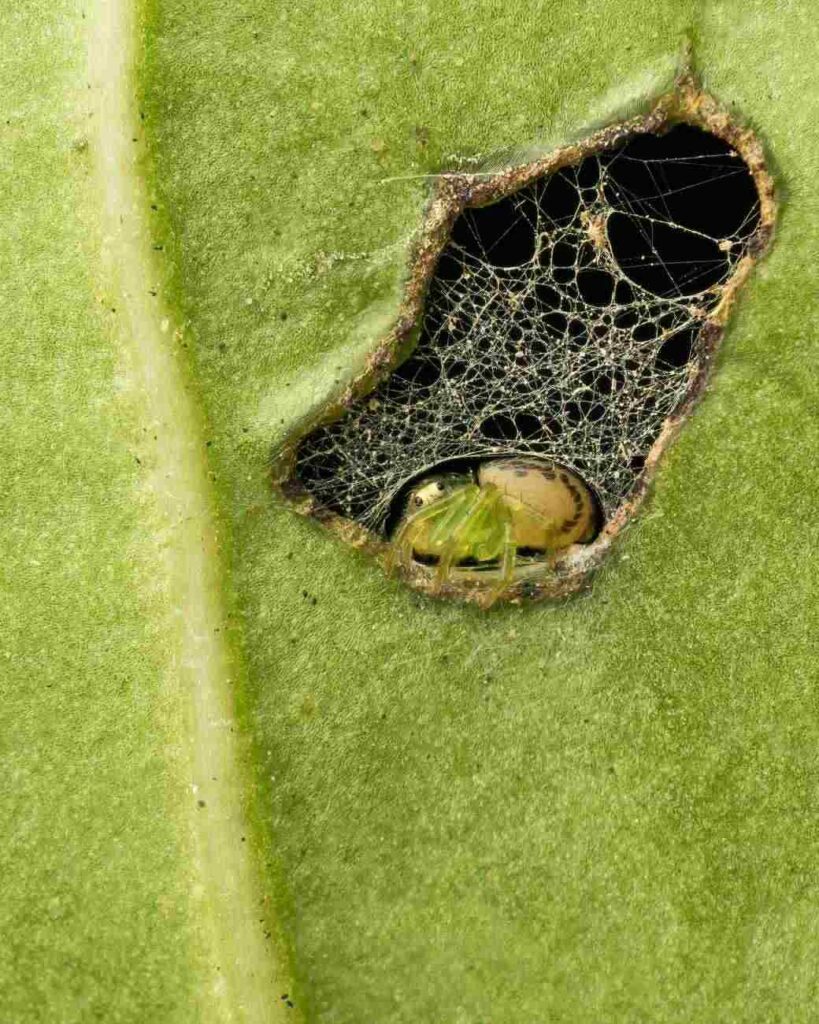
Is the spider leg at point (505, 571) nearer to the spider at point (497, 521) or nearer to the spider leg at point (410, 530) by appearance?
the spider at point (497, 521)

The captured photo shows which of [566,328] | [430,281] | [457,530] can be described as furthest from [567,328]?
[457,530]

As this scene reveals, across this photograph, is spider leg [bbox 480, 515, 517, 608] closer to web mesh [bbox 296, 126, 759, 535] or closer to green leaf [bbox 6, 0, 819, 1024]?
green leaf [bbox 6, 0, 819, 1024]

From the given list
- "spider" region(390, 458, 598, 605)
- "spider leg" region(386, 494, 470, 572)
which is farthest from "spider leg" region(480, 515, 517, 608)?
"spider leg" region(386, 494, 470, 572)

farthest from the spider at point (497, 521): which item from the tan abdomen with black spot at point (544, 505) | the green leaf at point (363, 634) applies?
the green leaf at point (363, 634)

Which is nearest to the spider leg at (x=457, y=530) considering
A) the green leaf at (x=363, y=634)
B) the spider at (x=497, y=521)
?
the spider at (x=497, y=521)

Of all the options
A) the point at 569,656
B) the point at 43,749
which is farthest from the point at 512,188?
the point at 43,749

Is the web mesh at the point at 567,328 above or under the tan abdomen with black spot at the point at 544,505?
above

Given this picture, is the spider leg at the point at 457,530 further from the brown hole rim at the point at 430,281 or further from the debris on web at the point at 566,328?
the debris on web at the point at 566,328
